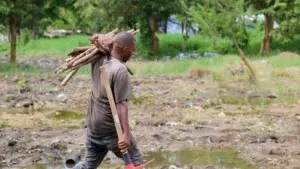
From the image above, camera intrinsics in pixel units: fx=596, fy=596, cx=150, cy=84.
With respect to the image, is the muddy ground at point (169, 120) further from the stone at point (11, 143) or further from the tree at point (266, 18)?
the tree at point (266, 18)

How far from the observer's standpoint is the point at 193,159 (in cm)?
847

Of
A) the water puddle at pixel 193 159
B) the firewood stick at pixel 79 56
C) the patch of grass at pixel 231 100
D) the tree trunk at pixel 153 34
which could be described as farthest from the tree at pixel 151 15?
the firewood stick at pixel 79 56

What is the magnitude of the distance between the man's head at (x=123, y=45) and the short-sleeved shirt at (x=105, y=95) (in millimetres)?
112

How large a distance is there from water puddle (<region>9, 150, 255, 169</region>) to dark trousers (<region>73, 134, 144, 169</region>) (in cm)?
213

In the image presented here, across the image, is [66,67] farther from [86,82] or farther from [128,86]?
[86,82]

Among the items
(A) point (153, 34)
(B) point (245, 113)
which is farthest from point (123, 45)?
(A) point (153, 34)

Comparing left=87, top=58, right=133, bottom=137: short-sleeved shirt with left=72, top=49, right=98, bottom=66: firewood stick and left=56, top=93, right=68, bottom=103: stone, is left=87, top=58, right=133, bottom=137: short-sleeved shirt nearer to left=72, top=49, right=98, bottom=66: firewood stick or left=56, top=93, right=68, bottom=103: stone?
left=72, top=49, right=98, bottom=66: firewood stick

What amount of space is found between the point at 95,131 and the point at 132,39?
952 millimetres

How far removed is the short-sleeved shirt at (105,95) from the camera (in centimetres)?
538

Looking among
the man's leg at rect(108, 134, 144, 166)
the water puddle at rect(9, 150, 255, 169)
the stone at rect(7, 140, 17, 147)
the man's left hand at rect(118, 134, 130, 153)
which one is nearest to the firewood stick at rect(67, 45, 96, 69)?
the man's leg at rect(108, 134, 144, 166)

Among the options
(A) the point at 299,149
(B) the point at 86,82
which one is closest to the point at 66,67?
(A) the point at 299,149

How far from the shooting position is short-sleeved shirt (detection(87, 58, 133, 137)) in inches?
212

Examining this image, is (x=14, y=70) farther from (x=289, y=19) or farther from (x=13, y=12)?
(x=289, y=19)

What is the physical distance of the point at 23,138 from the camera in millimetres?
9617
